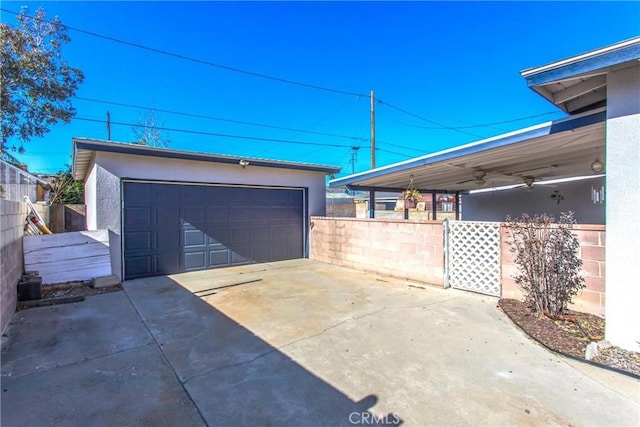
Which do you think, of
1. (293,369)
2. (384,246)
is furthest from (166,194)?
(293,369)

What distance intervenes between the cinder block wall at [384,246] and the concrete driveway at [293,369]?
4.28ft

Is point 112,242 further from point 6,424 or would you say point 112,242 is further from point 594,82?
point 594,82

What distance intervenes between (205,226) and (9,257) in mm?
3608

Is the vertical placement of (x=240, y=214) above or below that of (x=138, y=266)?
above

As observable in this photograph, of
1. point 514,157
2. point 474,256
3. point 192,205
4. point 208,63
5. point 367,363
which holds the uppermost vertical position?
point 208,63

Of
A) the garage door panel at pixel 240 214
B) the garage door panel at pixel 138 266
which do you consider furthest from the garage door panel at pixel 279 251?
the garage door panel at pixel 138 266

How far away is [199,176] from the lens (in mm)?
7250

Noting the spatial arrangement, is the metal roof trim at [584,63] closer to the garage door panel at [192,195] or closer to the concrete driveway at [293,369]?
the concrete driveway at [293,369]

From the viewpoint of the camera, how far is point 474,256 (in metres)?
5.27

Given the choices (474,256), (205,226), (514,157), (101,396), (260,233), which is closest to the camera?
(101,396)

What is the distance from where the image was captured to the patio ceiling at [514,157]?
13.5 ft

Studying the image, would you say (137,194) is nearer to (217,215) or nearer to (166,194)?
(166,194)

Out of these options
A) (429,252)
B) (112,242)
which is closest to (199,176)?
(112,242)

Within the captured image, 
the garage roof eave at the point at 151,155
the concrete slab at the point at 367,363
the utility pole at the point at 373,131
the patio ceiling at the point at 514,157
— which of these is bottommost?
the concrete slab at the point at 367,363
